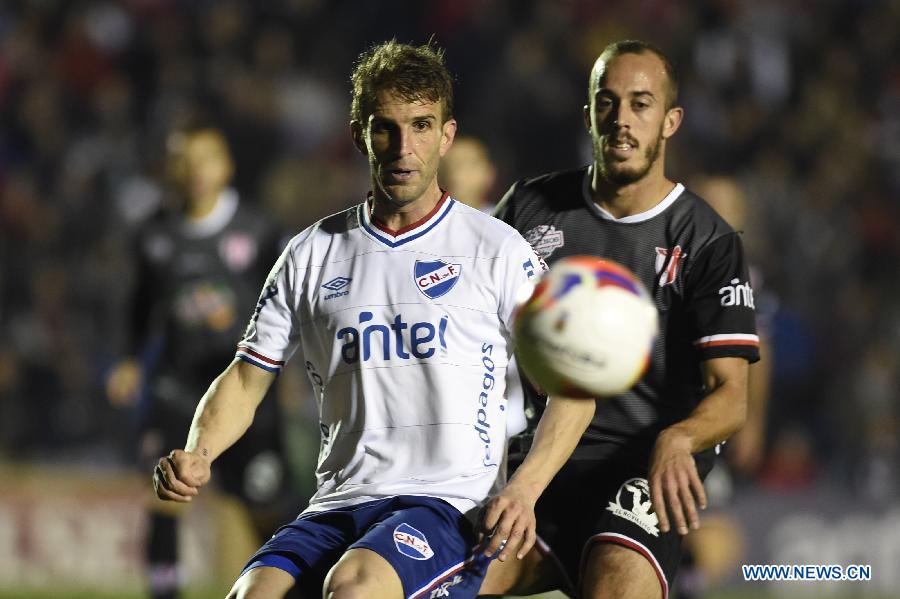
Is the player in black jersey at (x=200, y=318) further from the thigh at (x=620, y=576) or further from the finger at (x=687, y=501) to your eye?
the finger at (x=687, y=501)

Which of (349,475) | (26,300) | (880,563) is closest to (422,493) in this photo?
(349,475)

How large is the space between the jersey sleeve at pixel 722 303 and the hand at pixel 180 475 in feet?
5.42

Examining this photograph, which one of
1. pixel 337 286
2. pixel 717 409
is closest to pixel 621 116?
pixel 717 409

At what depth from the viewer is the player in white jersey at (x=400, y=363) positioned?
3783mm

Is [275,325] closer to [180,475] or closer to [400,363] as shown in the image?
[400,363]

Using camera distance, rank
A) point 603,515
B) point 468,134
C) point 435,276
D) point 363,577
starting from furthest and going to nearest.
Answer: point 468,134 < point 603,515 < point 435,276 < point 363,577

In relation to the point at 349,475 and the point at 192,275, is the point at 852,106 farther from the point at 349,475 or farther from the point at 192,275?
the point at 349,475

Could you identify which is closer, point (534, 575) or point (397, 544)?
point (397, 544)

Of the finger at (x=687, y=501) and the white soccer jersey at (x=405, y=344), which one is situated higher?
the white soccer jersey at (x=405, y=344)

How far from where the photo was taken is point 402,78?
3924mm

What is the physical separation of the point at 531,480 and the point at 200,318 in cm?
381

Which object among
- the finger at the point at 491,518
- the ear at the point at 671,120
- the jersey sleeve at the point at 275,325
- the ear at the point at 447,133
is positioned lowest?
the finger at the point at 491,518

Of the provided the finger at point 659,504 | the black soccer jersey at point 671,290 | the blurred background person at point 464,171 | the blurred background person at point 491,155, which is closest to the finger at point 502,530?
the finger at point 659,504

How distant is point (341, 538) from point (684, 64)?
8414 mm
